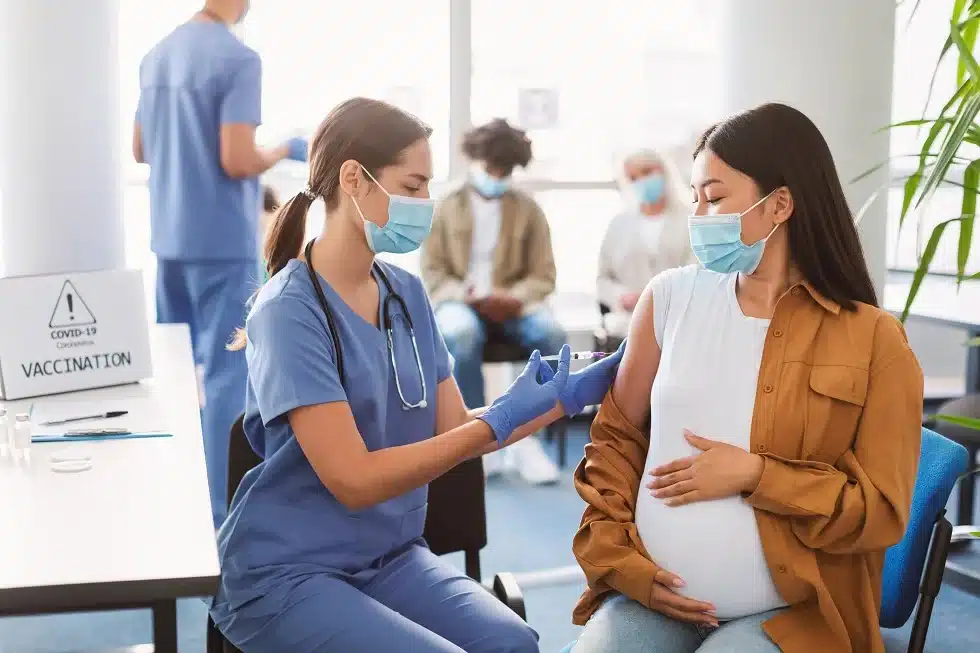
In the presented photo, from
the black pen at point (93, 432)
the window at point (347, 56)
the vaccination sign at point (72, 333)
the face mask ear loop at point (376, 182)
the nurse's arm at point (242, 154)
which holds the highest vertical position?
the window at point (347, 56)

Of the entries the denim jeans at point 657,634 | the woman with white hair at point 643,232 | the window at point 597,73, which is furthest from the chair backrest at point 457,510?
the window at point 597,73

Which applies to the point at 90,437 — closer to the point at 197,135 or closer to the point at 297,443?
the point at 297,443

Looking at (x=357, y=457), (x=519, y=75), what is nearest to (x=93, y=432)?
(x=357, y=457)

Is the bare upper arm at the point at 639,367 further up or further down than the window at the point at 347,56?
further down

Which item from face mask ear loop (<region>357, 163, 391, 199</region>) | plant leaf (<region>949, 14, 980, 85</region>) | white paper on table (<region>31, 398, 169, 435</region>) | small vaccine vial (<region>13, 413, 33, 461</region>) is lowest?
white paper on table (<region>31, 398, 169, 435</region>)

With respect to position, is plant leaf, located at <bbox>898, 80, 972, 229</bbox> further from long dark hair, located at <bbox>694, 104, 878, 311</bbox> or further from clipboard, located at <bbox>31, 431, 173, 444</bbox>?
clipboard, located at <bbox>31, 431, 173, 444</bbox>

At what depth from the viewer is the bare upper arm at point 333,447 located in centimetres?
145

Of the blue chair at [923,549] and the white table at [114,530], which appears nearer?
the white table at [114,530]

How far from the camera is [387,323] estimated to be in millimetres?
1645

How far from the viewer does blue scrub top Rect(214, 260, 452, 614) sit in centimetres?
148

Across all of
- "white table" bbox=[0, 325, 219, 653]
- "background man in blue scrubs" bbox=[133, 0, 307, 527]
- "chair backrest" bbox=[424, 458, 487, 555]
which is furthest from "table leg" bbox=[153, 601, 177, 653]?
"background man in blue scrubs" bbox=[133, 0, 307, 527]

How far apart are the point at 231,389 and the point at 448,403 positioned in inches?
53.0

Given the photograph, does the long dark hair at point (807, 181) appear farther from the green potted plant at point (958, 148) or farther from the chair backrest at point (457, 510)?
the chair backrest at point (457, 510)

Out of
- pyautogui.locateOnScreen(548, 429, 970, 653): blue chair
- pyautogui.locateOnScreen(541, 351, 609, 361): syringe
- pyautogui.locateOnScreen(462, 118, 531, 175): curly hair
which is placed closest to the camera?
pyautogui.locateOnScreen(548, 429, 970, 653): blue chair
